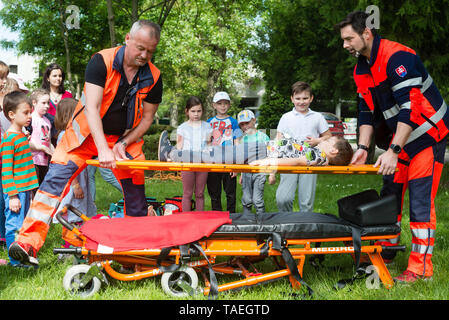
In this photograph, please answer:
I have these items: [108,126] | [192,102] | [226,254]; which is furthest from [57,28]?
[226,254]

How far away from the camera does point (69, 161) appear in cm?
362

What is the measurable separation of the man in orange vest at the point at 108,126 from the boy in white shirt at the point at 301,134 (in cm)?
181

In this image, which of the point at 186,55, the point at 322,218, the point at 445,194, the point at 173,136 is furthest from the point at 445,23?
the point at 186,55

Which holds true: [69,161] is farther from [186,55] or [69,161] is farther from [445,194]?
[186,55]

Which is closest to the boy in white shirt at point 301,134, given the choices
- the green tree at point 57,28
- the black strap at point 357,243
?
the black strap at point 357,243

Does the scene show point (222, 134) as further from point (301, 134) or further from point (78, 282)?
point (78, 282)

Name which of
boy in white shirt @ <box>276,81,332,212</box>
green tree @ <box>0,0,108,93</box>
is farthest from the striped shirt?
green tree @ <box>0,0,108,93</box>

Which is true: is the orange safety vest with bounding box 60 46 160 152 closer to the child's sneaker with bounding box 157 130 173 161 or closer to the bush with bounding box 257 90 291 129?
the child's sneaker with bounding box 157 130 173 161

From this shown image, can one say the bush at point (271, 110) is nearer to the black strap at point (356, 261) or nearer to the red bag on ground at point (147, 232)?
the black strap at point (356, 261)

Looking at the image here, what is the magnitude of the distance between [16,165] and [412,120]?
3.65 meters

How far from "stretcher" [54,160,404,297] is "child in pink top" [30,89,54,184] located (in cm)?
175

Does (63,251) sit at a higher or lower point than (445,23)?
lower

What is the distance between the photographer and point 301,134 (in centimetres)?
521

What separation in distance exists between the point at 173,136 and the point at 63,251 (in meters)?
15.2
